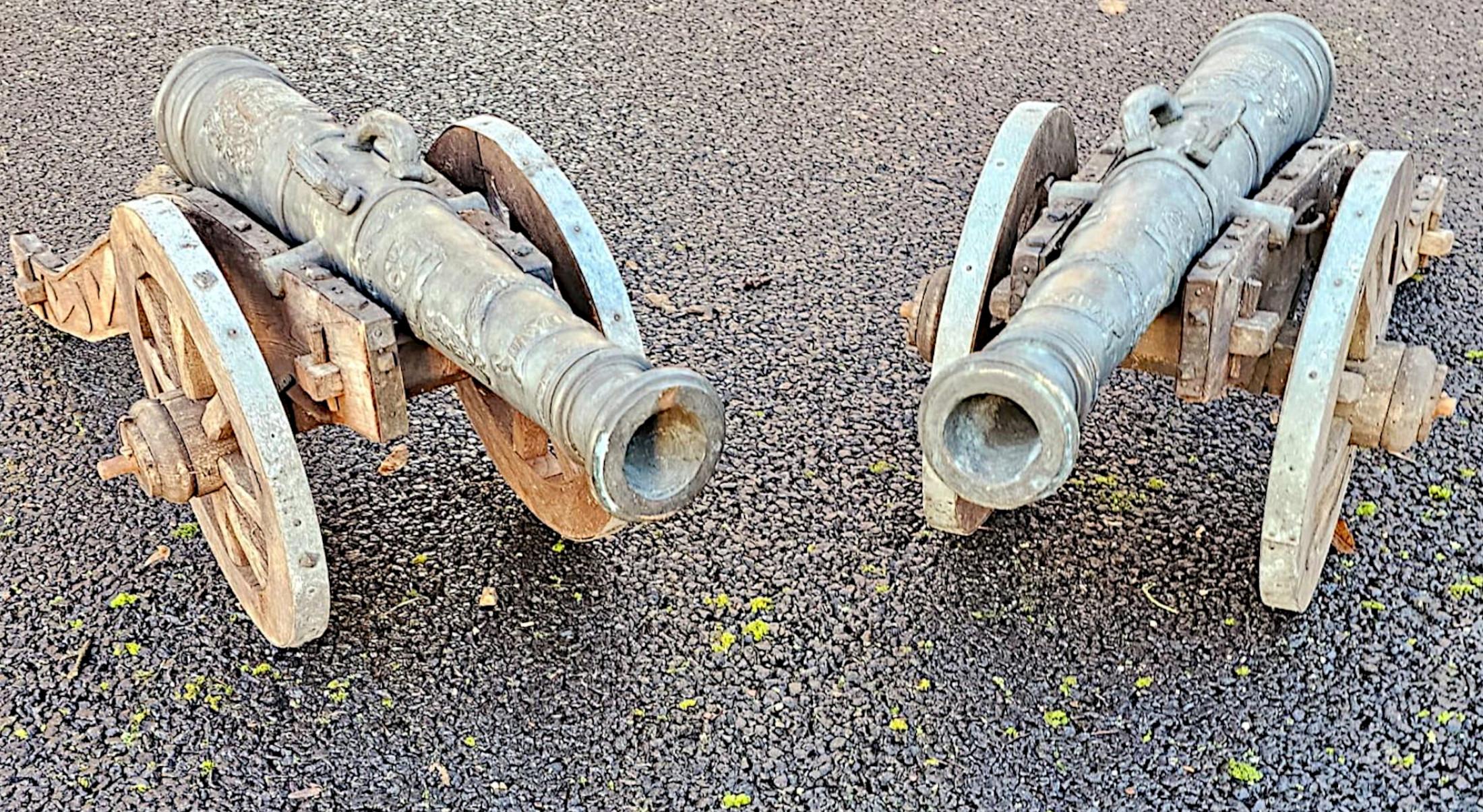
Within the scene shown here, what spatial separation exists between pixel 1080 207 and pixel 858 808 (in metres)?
1.12

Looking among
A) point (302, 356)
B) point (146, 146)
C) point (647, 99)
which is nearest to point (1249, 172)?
point (302, 356)

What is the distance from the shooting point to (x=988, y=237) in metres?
2.88

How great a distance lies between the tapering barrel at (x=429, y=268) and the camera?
2215 mm

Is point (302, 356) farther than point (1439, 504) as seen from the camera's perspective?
No

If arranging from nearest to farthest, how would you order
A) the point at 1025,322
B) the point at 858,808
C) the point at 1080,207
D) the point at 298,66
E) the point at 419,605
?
the point at 1025,322 → the point at 858,808 → the point at 1080,207 → the point at 419,605 → the point at 298,66

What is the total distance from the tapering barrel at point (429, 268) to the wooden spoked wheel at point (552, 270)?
0.66 ft

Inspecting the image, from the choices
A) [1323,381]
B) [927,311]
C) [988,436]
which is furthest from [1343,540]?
[988,436]

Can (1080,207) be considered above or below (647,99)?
above

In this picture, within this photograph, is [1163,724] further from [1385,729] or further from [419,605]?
[419,605]

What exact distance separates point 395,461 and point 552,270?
0.85 metres

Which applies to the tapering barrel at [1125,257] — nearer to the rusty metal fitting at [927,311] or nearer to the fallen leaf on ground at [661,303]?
the rusty metal fitting at [927,311]

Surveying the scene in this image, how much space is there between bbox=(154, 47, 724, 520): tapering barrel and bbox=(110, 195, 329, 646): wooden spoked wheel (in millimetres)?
219

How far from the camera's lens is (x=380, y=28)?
18.1 feet

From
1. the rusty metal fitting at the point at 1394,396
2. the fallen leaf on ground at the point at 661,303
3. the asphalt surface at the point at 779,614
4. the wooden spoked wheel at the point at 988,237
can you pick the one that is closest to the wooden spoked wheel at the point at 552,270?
the asphalt surface at the point at 779,614
